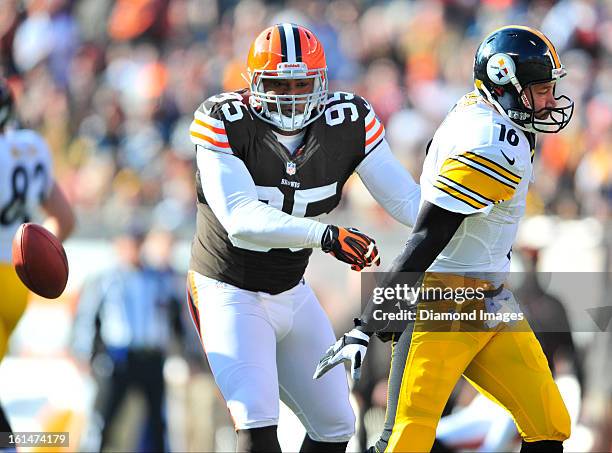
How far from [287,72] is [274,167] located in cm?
35

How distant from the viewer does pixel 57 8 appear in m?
11.4

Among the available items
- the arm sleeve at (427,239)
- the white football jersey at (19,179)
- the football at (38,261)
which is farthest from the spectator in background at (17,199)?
the arm sleeve at (427,239)

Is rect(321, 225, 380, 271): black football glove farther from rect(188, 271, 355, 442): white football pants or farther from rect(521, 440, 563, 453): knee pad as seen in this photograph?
rect(521, 440, 563, 453): knee pad

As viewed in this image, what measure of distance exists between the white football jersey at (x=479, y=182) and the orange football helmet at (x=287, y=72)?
57 cm

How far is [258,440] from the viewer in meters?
4.15

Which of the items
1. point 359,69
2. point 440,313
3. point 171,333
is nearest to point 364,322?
point 440,313

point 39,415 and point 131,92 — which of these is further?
point 131,92

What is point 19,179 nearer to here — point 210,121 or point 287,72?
point 210,121

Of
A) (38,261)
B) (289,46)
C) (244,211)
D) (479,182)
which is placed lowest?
(38,261)

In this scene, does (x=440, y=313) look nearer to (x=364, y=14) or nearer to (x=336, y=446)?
(x=336, y=446)

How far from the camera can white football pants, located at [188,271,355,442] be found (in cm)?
420

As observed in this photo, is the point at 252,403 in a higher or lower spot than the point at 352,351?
lower

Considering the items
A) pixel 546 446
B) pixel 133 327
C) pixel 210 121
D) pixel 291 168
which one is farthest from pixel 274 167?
pixel 133 327

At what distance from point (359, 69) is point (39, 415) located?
4737 millimetres
